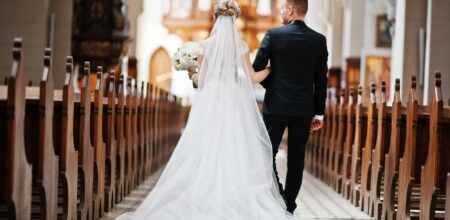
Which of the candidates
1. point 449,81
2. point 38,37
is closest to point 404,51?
point 449,81

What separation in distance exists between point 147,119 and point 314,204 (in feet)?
9.69

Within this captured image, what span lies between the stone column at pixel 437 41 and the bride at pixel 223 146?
20.7ft

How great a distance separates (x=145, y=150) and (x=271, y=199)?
4.58 meters

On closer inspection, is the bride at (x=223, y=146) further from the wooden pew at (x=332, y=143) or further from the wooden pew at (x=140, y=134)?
the wooden pew at (x=332, y=143)

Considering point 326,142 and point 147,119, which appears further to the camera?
point 326,142

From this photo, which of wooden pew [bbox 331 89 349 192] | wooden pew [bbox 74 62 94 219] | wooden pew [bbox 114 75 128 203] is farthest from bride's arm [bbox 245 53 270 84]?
wooden pew [bbox 331 89 349 192]

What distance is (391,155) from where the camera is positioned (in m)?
6.50

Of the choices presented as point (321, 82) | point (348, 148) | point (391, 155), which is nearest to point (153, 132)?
A: point (348, 148)

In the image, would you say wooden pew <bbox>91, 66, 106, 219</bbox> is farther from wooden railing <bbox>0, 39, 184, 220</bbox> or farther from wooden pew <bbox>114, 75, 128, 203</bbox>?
wooden pew <bbox>114, 75, 128, 203</bbox>

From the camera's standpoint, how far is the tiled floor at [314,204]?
6986 mm

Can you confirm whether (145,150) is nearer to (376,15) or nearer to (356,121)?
(356,121)

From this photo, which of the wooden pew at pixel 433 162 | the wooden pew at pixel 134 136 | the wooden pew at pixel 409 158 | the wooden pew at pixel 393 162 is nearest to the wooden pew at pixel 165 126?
the wooden pew at pixel 134 136

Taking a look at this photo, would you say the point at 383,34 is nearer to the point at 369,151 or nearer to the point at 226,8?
the point at 369,151

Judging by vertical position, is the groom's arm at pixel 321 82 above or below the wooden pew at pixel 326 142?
above
